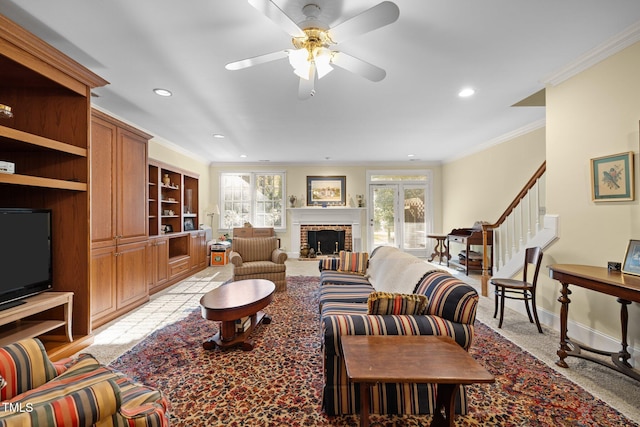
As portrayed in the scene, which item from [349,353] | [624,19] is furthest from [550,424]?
[624,19]

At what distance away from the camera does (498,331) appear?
2.84m

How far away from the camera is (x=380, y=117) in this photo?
3.81 m

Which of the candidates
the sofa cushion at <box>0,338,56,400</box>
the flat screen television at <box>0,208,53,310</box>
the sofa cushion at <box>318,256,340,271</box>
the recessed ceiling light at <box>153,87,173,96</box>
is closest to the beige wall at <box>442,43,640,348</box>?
the sofa cushion at <box>318,256,340,271</box>

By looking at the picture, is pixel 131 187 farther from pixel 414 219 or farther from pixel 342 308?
pixel 414 219

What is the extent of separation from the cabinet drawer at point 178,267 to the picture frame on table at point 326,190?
10.9 ft

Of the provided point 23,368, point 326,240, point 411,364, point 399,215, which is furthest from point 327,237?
point 23,368

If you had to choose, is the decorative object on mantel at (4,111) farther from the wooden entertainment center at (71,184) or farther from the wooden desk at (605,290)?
the wooden desk at (605,290)

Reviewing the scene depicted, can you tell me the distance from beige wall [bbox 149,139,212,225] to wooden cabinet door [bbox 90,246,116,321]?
7.20 ft

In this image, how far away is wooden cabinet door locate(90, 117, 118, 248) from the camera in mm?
2834

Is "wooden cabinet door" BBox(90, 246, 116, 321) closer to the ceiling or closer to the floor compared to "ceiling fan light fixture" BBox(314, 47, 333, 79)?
closer to the floor

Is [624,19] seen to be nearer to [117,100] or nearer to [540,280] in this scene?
[540,280]

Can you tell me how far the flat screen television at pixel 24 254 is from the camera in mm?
1966

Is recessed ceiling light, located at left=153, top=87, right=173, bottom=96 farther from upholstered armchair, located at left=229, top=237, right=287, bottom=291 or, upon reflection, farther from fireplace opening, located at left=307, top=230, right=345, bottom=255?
→ fireplace opening, located at left=307, top=230, right=345, bottom=255

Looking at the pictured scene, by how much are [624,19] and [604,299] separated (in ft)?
7.34
